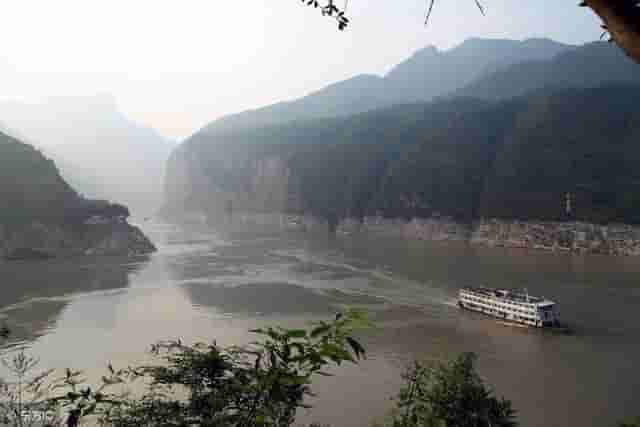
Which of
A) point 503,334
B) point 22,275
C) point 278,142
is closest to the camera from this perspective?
point 503,334

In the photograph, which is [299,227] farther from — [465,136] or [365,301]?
[365,301]

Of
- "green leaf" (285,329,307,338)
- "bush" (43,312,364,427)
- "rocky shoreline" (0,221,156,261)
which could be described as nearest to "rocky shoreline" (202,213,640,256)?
"rocky shoreline" (0,221,156,261)

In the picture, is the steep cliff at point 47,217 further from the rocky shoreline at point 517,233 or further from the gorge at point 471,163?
the gorge at point 471,163

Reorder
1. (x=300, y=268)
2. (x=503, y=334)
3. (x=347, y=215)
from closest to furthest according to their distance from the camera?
(x=503, y=334) → (x=300, y=268) → (x=347, y=215)

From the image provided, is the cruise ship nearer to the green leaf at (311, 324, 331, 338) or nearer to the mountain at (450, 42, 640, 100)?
the green leaf at (311, 324, 331, 338)

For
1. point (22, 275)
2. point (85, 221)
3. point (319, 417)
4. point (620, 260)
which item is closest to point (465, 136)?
point (620, 260)

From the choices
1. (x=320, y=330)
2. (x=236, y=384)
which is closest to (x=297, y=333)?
(x=320, y=330)

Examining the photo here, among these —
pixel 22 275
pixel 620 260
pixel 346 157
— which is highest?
pixel 346 157
